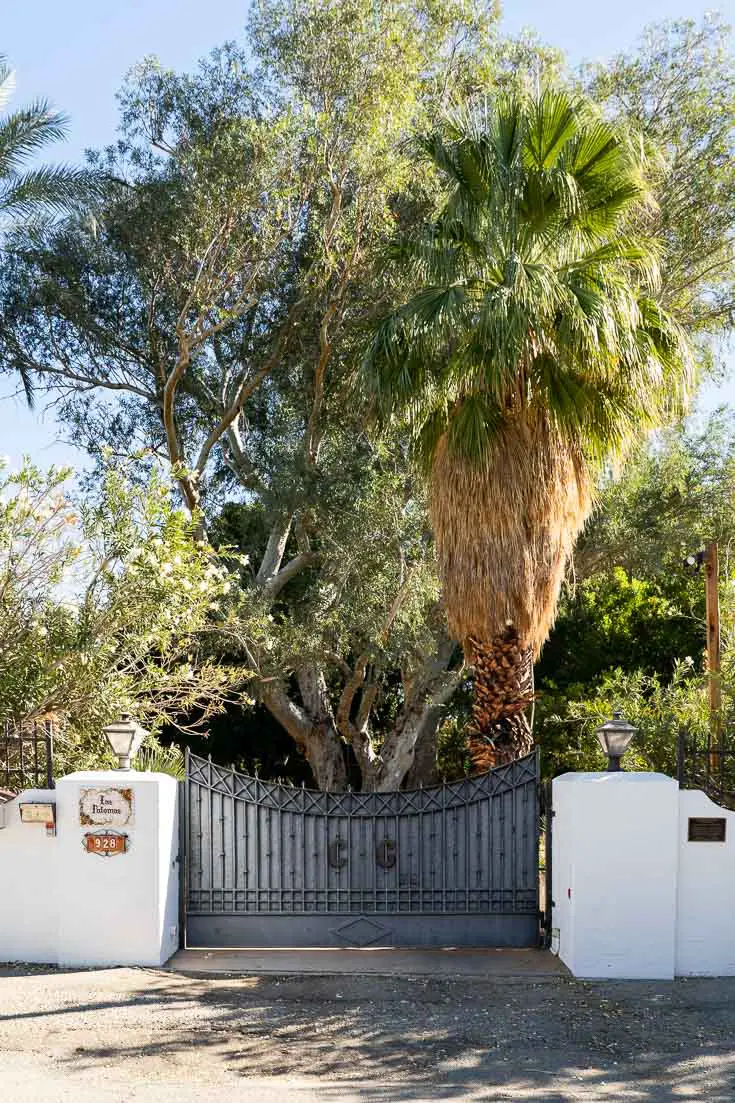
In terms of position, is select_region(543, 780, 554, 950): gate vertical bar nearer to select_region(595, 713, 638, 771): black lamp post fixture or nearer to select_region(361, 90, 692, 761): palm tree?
select_region(595, 713, 638, 771): black lamp post fixture

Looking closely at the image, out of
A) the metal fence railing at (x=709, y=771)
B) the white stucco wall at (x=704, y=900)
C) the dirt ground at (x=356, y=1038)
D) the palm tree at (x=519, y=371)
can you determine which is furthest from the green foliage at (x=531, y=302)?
the dirt ground at (x=356, y=1038)

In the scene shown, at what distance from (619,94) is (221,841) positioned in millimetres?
12991

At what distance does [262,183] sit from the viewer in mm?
14227

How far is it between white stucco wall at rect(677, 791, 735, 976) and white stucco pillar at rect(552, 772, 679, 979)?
13 centimetres

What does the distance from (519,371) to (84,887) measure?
622 cm

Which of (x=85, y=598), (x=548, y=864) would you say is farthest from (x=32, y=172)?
(x=548, y=864)

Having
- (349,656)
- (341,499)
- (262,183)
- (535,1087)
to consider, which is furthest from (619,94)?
(535,1087)

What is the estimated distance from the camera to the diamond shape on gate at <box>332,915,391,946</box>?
9.33m

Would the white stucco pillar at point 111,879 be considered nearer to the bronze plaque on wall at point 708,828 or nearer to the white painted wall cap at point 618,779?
the white painted wall cap at point 618,779

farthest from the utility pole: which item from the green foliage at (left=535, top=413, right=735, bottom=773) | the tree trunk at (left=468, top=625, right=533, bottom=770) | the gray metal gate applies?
the gray metal gate

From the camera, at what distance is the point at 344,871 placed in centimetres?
942

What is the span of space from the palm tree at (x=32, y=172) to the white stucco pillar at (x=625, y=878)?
10773 mm

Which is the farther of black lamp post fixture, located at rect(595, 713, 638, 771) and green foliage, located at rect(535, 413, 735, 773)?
green foliage, located at rect(535, 413, 735, 773)

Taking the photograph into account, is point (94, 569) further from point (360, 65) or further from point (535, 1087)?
point (360, 65)
